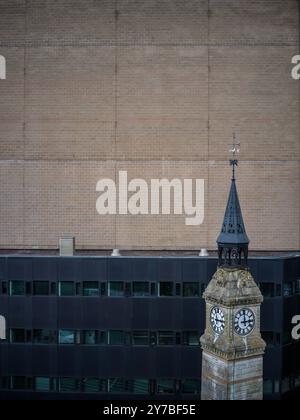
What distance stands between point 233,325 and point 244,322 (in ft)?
2.48

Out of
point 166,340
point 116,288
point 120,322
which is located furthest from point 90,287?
point 166,340

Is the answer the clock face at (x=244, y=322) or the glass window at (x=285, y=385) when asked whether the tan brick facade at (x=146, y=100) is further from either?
the clock face at (x=244, y=322)

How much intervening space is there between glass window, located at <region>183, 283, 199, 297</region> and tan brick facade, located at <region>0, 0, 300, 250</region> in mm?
4602

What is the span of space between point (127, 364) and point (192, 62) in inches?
845

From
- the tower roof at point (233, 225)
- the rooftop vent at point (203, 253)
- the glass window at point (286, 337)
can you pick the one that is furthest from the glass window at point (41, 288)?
the glass window at point (286, 337)

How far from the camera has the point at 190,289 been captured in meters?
32.8

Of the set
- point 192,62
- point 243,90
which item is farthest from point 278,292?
point 192,62

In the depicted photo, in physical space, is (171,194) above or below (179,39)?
below

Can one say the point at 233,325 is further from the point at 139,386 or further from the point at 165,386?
the point at 139,386

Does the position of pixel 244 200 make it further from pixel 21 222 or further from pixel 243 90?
pixel 21 222

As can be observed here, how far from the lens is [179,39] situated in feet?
117

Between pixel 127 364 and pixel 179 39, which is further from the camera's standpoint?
pixel 179 39

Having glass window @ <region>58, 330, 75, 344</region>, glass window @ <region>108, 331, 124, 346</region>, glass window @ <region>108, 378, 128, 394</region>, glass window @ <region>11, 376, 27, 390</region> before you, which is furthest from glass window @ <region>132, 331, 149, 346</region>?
glass window @ <region>11, 376, 27, 390</region>
